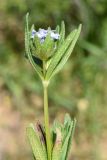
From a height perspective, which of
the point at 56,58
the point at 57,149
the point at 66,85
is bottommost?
the point at 66,85

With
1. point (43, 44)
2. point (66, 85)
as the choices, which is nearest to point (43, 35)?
point (43, 44)

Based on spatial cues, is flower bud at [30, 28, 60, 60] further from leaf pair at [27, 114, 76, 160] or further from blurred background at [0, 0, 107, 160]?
blurred background at [0, 0, 107, 160]

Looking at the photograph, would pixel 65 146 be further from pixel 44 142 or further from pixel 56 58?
pixel 56 58

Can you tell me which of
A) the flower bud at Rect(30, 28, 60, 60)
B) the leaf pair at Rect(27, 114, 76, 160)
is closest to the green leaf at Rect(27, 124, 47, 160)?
the leaf pair at Rect(27, 114, 76, 160)

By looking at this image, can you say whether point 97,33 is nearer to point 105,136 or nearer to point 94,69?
point 94,69

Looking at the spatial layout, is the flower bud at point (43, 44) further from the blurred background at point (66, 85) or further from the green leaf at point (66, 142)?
the blurred background at point (66, 85)

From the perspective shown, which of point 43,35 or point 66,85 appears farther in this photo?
point 66,85
